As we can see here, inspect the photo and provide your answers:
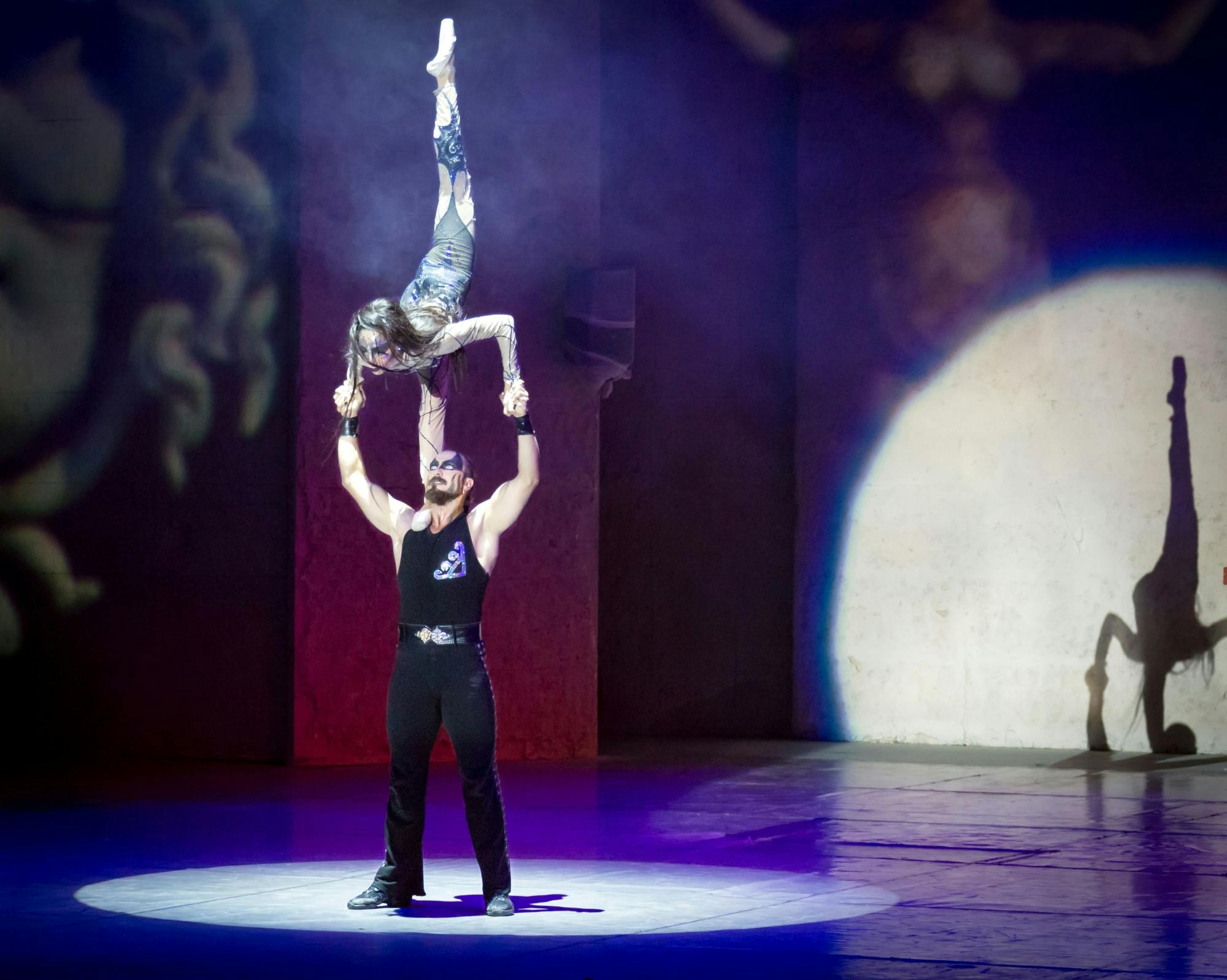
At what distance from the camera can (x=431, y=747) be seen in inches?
275

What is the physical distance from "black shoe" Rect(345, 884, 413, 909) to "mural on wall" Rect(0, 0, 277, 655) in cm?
576

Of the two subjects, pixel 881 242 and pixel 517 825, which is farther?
pixel 881 242

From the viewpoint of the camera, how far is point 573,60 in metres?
12.9

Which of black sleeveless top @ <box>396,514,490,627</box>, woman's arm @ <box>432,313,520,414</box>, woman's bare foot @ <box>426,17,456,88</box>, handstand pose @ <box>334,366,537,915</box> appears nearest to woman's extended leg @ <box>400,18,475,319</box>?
woman's bare foot @ <box>426,17,456,88</box>

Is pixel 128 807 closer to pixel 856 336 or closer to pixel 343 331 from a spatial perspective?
pixel 343 331

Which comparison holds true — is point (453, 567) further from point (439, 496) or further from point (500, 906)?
point (500, 906)

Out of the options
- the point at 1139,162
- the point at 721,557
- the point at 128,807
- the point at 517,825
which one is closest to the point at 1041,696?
the point at 721,557

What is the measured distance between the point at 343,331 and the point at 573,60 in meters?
2.39

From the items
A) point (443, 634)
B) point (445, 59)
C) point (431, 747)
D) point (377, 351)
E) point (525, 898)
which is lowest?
point (525, 898)

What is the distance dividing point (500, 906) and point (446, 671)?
841mm

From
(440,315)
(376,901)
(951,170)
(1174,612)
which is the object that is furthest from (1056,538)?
(376,901)

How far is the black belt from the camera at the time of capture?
274 inches

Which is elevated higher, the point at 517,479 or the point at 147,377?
the point at 147,377

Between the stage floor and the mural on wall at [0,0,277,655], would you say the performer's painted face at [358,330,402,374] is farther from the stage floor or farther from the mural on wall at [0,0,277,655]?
the mural on wall at [0,0,277,655]
